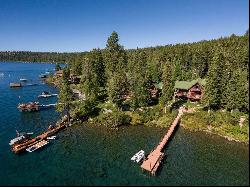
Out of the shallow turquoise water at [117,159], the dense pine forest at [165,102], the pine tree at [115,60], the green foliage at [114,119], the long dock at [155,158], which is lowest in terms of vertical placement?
the shallow turquoise water at [117,159]

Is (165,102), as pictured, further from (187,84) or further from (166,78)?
(187,84)

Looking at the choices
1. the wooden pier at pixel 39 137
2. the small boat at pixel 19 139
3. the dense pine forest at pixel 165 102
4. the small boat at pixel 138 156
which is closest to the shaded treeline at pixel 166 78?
the dense pine forest at pixel 165 102

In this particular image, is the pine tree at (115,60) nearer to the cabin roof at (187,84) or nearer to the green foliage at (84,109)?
the green foliage at (84,109)

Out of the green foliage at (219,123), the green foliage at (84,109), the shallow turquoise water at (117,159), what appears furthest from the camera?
the green foliage at (84,109)

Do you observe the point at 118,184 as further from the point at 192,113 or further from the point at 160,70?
the point at 160,70

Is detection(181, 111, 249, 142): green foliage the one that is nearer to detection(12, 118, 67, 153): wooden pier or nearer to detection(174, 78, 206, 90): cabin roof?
detection(174, 78, 206, 90): cabin roof

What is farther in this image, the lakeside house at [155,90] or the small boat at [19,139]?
the lakeside house at [155,90]

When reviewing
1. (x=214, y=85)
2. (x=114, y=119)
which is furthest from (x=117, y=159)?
(x=214, y=85)

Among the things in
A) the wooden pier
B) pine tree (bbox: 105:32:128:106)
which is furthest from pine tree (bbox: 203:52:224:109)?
the wooden pier
